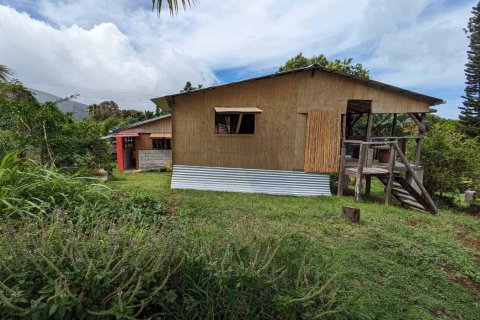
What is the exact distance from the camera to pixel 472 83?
88.4 feet

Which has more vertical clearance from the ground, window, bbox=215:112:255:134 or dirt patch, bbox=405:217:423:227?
window, bbox=215:112:255:134

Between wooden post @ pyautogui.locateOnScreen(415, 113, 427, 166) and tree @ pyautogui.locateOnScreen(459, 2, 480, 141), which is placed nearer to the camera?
wooden post @ pyautogui.locateOnScreen(415, 113, 427, 166)

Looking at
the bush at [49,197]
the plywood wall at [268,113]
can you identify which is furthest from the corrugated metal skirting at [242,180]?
the bush at [49,197]

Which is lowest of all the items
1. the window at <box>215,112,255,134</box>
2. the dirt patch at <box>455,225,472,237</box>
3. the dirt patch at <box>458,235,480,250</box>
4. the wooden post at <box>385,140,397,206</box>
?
the dirt patch at <box>455,225,472,237</box>

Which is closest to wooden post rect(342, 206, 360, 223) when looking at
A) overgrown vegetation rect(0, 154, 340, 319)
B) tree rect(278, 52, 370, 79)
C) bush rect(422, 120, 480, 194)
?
overgrown vegetation rect(0, 154, 340, 319)

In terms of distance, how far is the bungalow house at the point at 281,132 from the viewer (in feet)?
29.1

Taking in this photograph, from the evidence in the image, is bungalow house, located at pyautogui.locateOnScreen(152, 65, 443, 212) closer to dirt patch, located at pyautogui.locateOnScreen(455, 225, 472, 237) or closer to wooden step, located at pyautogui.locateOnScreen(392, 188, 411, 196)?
wooden step, located at pyautogui.locateOnScreen(392, 188, 411, 196)

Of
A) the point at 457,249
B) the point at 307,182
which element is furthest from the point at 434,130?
the point at 457,249

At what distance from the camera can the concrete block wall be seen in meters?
16.2

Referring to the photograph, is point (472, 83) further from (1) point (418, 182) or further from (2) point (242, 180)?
(2) point (242, 180)

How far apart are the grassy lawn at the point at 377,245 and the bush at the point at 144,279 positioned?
313mm

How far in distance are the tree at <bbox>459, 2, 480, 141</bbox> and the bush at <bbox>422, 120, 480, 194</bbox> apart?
71.9 ft

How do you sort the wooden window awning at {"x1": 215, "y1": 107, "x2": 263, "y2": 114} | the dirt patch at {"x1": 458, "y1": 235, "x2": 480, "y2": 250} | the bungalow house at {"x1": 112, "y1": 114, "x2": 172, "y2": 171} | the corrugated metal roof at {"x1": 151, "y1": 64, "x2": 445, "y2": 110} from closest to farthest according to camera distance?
the dirt patch at {"x1": 458, "y1": 235, "x2": 480, "y2": 250}
the wooden window awning at {"x1": 215, "y1": 107, "x2": 263, "y2": 114}
the corrugated metal roof at {"x1": 151, "y1": 64, "x2": 445, "y2": 110}
the bungalow house at {"x1": 112, "y1": 114, "x2": 172, "y2": 171}

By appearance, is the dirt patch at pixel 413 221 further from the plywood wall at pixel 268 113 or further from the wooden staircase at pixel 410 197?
the plywood wall at pixel 268 113
